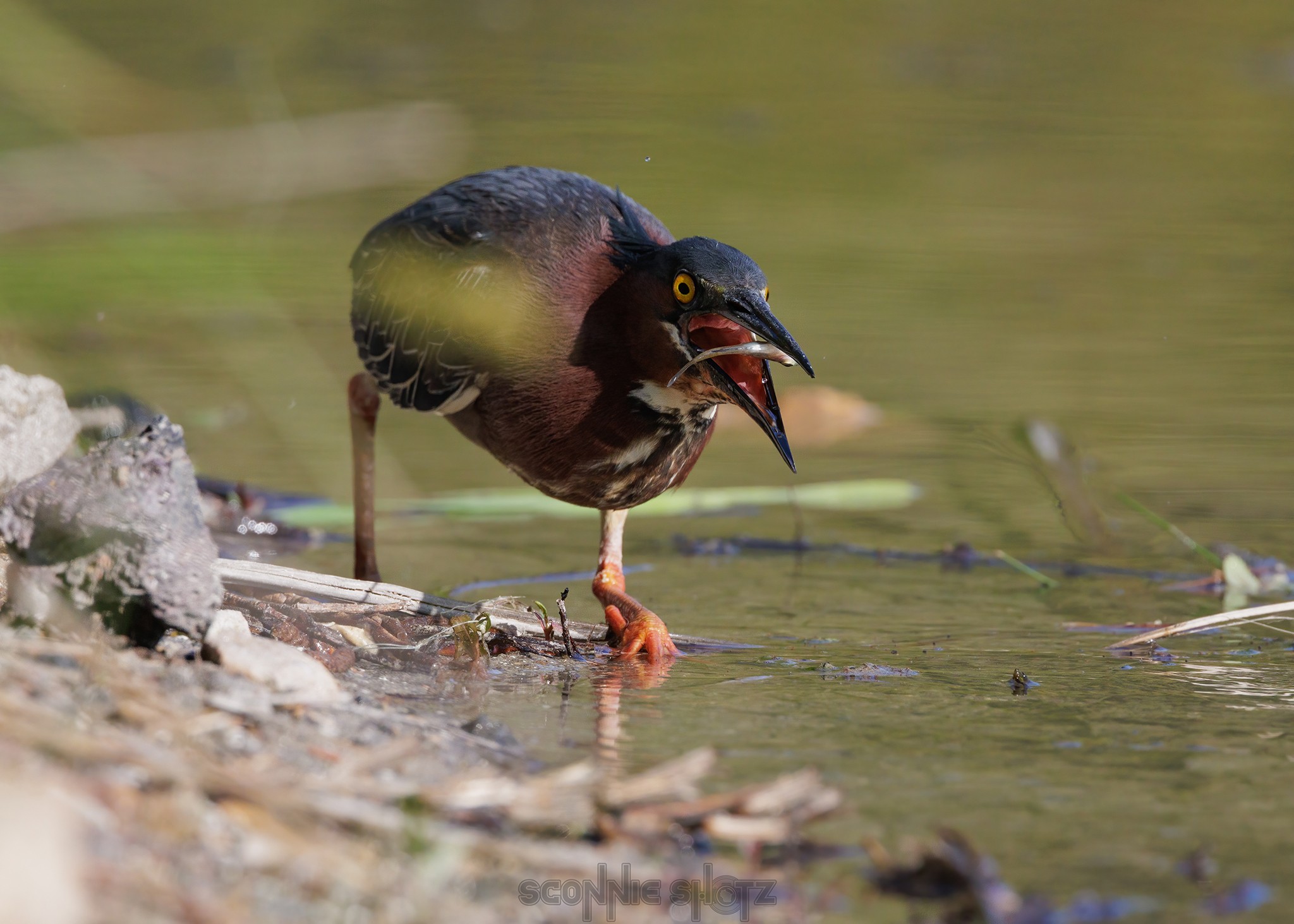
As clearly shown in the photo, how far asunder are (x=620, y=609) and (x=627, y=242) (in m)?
1.13

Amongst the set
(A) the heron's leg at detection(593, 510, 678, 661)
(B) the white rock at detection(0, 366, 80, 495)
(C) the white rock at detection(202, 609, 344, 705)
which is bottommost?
(C) the white rock at detection(202, 609, 344, 705)

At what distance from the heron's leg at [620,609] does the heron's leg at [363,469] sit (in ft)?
2.60

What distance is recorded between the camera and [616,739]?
3.71m

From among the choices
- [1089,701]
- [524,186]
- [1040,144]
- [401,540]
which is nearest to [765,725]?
[1089,701]

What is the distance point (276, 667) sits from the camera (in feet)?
11.0

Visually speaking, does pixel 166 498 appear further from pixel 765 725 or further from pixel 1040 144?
pixel 1040 144

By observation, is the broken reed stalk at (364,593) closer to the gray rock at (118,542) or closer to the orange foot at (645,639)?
the orange foot at (645,639)

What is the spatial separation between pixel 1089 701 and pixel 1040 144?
381 inches

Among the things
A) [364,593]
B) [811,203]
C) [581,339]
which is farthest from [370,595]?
[811,203]

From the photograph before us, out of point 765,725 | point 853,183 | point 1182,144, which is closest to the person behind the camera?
point 765,725

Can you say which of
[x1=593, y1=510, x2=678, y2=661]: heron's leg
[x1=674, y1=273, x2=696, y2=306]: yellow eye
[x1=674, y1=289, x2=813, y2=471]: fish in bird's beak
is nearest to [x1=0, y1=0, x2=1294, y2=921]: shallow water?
[x1=593, y1=510, x2=678, y2=661]: heron's leg

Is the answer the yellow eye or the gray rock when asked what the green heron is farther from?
the gray rock

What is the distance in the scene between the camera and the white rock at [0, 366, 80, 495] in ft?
13.0

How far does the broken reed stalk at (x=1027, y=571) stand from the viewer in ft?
17.9
